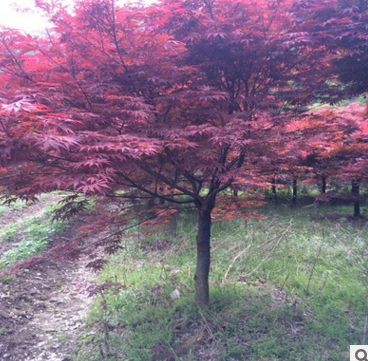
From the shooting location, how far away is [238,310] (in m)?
3.78

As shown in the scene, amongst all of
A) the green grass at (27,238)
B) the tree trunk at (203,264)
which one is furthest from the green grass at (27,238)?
the tree trunk at (203,264)

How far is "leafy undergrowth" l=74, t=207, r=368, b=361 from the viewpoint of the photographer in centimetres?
317

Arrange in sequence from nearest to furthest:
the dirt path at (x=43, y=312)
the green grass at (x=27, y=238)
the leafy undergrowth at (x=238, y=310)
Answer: the leafy undergrowth at (x=238, y=310), the dirt path at (x=43, y=312), the green grass at (x=27, y=238)

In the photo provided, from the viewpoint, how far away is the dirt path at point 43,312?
3514 mm

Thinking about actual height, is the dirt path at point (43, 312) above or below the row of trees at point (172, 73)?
below

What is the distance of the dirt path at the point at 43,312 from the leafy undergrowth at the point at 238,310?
0.33 meters

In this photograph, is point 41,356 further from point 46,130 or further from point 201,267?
point 46,130

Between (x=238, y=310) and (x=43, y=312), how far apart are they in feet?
9.74

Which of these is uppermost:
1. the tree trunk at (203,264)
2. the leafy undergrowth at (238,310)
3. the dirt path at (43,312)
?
the tree trunk at (203,264)

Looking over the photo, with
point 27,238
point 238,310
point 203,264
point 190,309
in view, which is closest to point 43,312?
point 190,309

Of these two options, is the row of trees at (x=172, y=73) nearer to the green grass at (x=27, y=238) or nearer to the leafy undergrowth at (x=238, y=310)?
the leafy undergrowth at (x=238, y=310)

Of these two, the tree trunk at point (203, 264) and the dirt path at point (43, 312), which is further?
the tree trunk at point (203, 264)

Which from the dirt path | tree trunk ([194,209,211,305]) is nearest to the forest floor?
the dirt path

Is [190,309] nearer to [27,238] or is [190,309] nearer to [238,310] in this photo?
[238,310]
